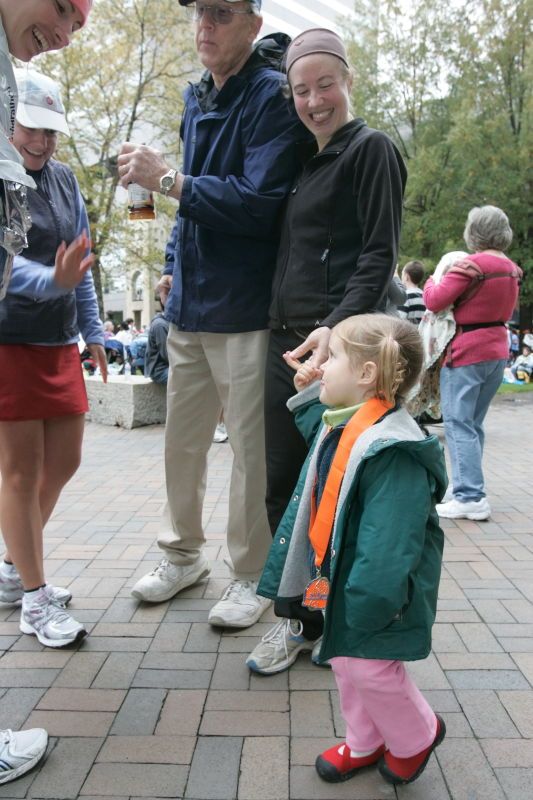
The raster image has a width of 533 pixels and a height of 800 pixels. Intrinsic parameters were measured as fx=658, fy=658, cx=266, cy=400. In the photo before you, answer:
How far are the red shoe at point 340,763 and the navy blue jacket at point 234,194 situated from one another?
152 centimetres

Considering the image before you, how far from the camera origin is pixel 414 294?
7.09 m

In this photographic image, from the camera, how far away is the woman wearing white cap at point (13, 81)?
1524 millimetres

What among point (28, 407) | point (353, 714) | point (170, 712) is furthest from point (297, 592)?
point (28, 407)

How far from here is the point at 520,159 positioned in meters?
18.8

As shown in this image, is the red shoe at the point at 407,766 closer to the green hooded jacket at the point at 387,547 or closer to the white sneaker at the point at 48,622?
the green hooded jacket at the point at 387,547

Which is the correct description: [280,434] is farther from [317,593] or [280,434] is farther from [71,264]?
[71,264]

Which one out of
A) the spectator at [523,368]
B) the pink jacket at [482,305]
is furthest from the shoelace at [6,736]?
the spectator at [523,368]

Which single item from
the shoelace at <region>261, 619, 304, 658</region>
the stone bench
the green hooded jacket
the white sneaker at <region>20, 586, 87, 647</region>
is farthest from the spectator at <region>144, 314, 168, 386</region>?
the green hooded jacket

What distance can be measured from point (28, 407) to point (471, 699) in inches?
Answer: 75.3

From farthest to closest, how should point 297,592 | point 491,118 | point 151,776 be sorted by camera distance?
point 491,118, point 297,592, point 151,776

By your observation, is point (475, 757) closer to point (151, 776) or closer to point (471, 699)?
point (471, 699)

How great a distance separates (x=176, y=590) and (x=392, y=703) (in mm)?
1519

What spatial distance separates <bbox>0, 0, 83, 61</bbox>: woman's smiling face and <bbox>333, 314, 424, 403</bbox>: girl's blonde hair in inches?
42.6

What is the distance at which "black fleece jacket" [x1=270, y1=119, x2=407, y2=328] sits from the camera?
2135 mm
